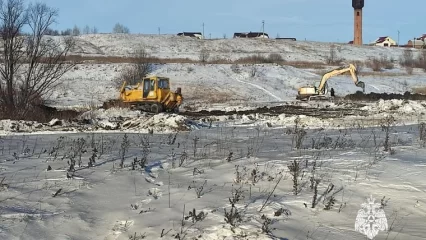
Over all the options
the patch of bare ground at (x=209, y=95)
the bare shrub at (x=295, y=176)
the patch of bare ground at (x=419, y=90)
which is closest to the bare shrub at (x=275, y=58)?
the patch of bare ground at (x=419, y=90)

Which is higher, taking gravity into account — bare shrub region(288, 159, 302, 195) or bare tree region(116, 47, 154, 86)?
bare tree region(116, 47, 154, 86)

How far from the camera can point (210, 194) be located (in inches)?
255

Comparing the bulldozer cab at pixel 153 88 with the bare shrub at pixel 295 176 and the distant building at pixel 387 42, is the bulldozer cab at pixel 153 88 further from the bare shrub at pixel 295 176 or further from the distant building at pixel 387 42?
the distant building at pixel 387 42

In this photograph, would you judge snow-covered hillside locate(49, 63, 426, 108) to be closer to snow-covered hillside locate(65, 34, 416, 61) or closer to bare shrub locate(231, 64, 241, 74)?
bare shrub locate(231, 64, 241, 74)

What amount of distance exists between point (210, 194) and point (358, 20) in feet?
328

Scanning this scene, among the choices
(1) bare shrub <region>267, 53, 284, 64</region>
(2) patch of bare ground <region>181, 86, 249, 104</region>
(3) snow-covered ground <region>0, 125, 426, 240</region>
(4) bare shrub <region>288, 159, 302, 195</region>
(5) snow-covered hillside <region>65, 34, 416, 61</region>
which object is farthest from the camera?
(5) snow-covered hillside <region>65, 34, 416, 61</region>

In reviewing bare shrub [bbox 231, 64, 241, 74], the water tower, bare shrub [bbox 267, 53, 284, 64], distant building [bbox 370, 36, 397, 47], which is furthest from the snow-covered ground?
distant building [bbox 370, 36, 397, 47]

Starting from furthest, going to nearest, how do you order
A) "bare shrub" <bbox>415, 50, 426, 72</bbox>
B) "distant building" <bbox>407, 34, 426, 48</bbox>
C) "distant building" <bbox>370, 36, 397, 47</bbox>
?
"distant building" <bbox>370, 36, 397, 47</bbox> → "distant building" <bbox>407, 34, 426, 48</bbox> → "bare shrub" <bbox>415, 50, 426, 72</bbox>

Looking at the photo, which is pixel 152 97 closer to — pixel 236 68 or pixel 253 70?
pixel 253 70

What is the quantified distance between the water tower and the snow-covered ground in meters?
94.7

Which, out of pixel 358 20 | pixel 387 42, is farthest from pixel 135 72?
pixel 387 42

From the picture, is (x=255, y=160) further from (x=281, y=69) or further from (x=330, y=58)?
(x=330, y=58)

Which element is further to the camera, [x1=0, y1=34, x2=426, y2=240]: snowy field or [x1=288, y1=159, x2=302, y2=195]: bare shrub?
[x1=288, y1=159, x2=302, y2=195]: bare shrub

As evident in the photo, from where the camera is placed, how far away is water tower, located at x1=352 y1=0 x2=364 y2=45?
322 feet
